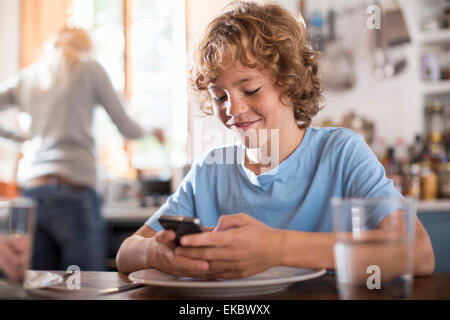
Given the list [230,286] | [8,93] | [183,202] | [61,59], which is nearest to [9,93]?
[8,93]

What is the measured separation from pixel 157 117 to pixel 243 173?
250cm

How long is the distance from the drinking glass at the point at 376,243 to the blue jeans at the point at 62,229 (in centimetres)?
137

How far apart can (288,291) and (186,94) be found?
2423mm

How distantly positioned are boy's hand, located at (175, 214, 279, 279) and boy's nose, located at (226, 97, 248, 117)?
1.24 ft

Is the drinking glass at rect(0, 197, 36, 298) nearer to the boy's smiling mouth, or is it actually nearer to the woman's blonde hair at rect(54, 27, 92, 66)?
the boy's smiling mouth

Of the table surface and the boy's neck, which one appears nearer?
the table surface

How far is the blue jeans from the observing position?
5.52 feet

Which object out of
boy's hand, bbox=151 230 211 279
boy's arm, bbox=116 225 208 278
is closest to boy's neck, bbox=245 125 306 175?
boy's arm, bbox=116 225 208 278

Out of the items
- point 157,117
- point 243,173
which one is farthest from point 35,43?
point 243,173

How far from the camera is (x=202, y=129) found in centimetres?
265

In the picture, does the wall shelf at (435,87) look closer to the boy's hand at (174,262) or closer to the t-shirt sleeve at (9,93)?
the t-shirt sleeve at (9,93)

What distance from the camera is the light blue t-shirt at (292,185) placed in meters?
0.96

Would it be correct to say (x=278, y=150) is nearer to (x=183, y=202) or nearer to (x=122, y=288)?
(x=183, y=202)
